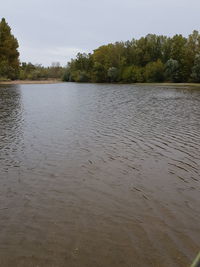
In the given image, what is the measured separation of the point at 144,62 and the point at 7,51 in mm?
58684

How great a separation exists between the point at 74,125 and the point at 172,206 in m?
14.4

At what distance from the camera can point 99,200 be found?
8820mm

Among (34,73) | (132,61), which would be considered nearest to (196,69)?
(132,61)

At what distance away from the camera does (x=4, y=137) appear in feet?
57.0

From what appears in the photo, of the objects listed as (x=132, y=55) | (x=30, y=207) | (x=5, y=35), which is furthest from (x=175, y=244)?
(x=132, y=55)

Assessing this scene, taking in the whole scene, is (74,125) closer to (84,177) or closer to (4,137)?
(4,137)

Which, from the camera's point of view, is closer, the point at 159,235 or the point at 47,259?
the point at 47,259

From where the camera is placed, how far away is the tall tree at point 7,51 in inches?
3748

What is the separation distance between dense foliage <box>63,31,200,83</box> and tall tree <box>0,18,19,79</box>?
35.5 m

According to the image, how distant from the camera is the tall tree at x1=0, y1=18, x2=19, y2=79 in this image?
95188mm

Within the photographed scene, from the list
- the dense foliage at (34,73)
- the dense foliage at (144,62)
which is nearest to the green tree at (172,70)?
the dense foliage at (144,62)

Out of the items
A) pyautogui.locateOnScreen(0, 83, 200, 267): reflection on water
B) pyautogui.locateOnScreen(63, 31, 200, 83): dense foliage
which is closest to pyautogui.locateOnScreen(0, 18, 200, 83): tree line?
pyautogui.locateOnScreen(63, 31, 200, 83): dense foliage

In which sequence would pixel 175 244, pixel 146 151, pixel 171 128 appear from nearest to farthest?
pixel 175 244
pixel 146 151
pixel 171 128

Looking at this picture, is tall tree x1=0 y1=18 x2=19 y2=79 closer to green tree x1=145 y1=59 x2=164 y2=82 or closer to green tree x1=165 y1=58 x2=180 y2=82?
green tree x1=145 y1=59 x2=164 y2=82
